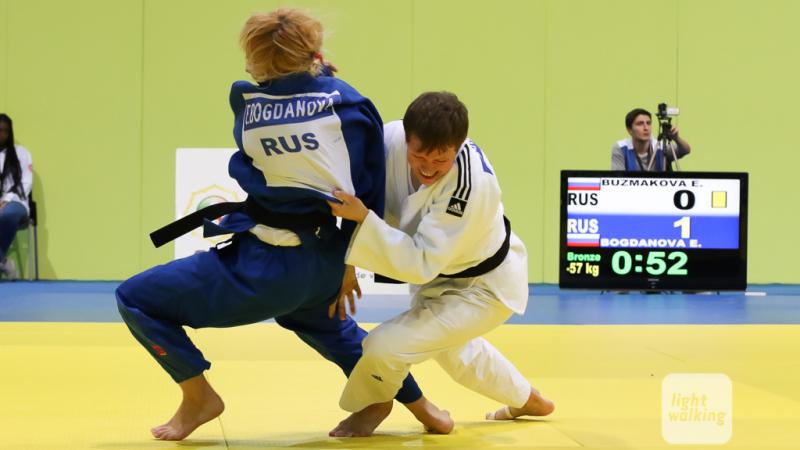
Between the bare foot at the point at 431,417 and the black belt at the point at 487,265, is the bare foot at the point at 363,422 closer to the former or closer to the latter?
the bare foot at the point at 431,417

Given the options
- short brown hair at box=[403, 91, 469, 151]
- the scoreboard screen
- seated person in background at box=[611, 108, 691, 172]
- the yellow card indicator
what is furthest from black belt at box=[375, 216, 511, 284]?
seated person in background at box=[611, 108, 691, 172]

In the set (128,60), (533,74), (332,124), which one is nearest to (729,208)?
(533,74)

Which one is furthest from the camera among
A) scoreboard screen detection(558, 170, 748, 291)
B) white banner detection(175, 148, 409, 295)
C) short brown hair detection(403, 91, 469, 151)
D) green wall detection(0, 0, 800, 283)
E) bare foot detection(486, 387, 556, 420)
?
green wall detection(0, 0, 800, 283)

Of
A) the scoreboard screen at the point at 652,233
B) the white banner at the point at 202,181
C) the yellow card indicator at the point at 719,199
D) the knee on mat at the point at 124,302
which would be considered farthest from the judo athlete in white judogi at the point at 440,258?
the yellow card indicator at the point at 719,199

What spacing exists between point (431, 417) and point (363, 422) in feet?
0.65

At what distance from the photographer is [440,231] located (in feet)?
8.35

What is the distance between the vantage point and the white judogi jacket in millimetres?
2525

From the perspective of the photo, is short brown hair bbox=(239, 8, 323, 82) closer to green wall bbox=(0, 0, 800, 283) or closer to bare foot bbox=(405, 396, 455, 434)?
bare foot bbox=(405, 396, 455, 434)

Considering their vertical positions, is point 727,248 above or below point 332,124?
below

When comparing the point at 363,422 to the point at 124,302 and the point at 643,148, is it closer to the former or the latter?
the point at 124,302

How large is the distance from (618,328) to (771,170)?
510 cm

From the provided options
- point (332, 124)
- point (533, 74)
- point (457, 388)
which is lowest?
point (457, 388)

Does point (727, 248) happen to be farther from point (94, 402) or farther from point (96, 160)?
point (96, 160)

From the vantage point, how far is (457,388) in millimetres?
3580
